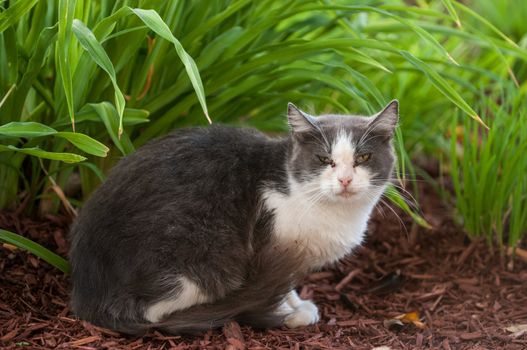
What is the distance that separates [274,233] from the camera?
246cm

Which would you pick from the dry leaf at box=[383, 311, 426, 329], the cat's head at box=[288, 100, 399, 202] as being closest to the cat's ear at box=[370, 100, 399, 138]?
the cat's head at box=[288, 100, 399, 202]

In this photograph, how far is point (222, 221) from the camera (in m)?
2.38

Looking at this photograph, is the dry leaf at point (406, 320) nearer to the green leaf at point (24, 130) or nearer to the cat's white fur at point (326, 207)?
the cat's white fur at point (326, 207)

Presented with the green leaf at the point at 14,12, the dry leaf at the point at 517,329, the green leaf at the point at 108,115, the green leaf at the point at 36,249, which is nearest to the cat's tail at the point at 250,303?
the green leaf at the point at 36,249

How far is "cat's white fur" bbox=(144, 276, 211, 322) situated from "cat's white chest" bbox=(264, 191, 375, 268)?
35 centimetres

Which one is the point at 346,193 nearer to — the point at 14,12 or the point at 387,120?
the point at 387,120

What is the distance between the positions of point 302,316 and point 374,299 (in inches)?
19.3

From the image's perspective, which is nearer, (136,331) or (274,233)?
(136,331)

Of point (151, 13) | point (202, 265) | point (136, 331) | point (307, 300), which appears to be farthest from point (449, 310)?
point (151, 13)

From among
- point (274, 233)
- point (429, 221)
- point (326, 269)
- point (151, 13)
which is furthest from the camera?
point (429, 221)

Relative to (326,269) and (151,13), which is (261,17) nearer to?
(151,13)

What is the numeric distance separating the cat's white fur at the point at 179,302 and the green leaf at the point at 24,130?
0.63m

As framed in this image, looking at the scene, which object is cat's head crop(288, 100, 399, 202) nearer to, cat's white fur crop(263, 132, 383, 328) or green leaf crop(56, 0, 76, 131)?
cat's white fur crop(263, 132, 383, 328)

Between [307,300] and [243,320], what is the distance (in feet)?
1.51
